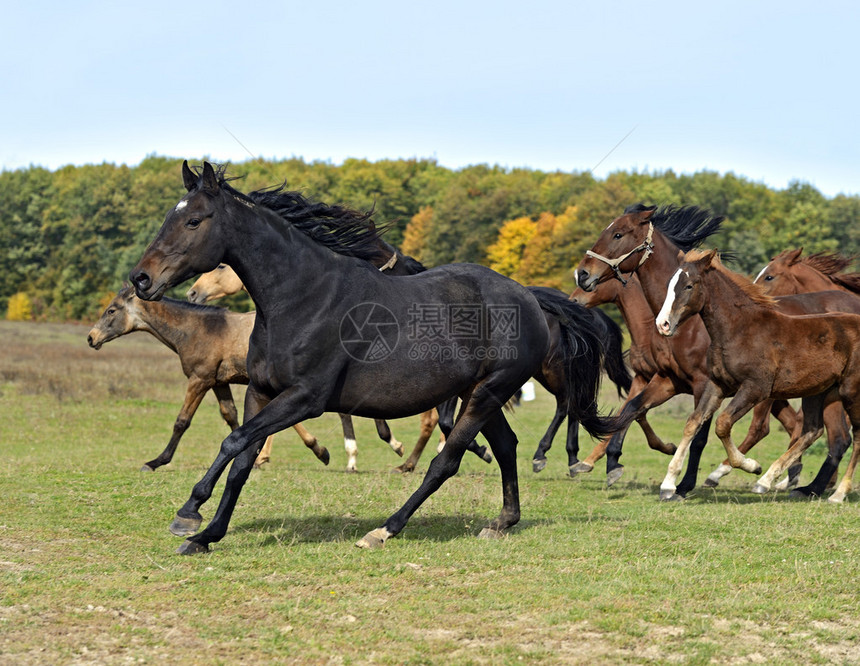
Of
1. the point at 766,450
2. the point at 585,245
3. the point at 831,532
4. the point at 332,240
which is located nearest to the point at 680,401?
the point at 766,450

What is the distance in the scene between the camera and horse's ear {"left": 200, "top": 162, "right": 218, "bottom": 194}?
22.2 ft

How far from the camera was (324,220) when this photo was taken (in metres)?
7.64

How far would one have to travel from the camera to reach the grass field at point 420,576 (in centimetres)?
486

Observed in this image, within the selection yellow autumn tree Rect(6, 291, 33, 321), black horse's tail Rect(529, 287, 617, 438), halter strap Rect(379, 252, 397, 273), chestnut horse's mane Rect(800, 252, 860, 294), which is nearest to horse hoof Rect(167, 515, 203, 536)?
black horse's tail Rect(529, 287, 617, 438)

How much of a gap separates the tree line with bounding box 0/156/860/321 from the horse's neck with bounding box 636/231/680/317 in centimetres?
5738

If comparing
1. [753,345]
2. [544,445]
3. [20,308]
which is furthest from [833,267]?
[20,308]

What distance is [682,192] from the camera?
99562 millimetres

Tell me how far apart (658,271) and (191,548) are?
6.04 metres

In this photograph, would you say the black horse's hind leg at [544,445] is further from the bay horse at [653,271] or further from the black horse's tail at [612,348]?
the bay horse at [653,271]

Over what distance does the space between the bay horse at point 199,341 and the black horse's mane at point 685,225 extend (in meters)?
5.45

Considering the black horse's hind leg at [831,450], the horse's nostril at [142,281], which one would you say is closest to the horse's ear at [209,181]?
the horse's nostril at [142,281]

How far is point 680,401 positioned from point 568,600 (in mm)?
21631

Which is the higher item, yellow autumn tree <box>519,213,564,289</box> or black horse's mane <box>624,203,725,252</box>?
yellow autumn tree <box>519,213,564,289</box>

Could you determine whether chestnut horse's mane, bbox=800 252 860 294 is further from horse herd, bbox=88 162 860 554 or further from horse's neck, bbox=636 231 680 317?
A: horse's neck, bbox=636 231 680 317
